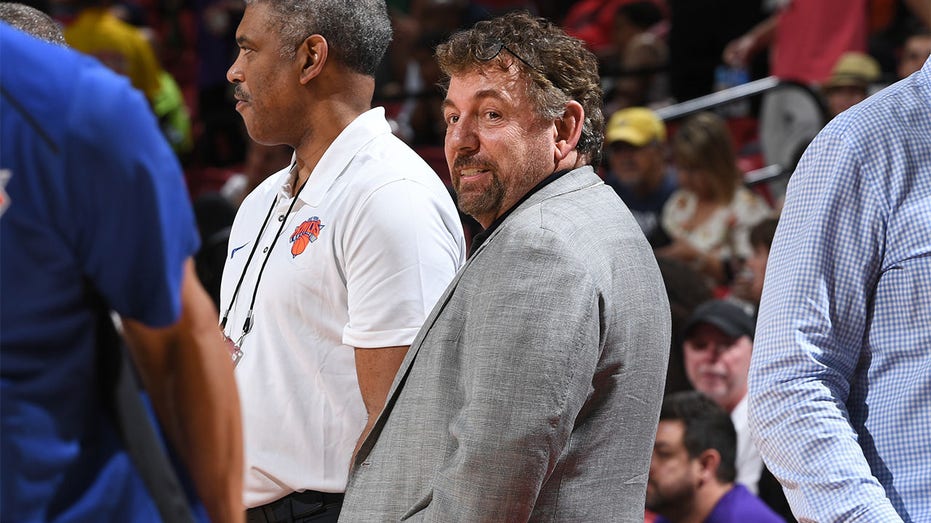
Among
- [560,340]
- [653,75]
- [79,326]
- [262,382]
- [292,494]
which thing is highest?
[79,326]

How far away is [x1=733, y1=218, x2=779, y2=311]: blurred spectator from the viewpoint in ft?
17.6

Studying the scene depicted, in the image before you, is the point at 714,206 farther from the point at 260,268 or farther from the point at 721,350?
the point at 260,268

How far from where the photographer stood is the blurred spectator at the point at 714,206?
6.57 metres

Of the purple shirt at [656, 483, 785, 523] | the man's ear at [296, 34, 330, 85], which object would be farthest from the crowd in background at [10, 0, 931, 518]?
the man's ear at [296, 34, 330, 85]

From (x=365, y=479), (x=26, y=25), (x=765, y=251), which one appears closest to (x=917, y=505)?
(x=365, y=479)

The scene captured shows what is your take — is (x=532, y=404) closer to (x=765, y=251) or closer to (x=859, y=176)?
(x=859, y=176)

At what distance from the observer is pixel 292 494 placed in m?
2.60

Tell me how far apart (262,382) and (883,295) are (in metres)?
1.21

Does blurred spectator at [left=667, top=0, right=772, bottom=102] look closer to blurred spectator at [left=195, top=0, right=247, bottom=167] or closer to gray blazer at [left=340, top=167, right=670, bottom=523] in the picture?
blurred spectator at [left=195, top=0, right=247, bottom=167]

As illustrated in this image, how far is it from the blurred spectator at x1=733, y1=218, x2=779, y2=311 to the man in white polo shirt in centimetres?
266

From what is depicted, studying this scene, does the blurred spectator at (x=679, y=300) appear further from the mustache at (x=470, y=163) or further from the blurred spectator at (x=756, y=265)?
the mustache at (x=470, y=163)

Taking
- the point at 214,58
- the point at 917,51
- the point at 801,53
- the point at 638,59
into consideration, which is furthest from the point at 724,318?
the point at 214,58

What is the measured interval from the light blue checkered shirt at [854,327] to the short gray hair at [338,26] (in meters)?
1.13

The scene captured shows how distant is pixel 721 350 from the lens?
16.0 ft
